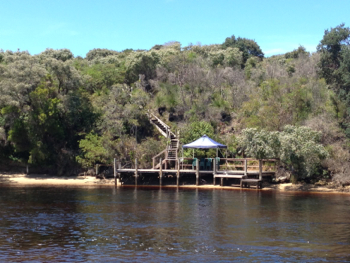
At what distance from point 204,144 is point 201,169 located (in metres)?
2.75

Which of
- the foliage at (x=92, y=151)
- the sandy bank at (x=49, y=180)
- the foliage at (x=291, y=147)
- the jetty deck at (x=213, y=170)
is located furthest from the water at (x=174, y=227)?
the foliage at (x=92, y=151)

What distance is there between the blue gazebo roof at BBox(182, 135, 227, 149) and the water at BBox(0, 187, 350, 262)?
6283mm

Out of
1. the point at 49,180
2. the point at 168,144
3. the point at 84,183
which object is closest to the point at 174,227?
the point at 168,144

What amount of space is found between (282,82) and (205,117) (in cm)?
947

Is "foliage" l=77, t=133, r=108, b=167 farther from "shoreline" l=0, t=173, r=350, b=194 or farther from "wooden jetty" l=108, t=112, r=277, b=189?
"wooden jetty" l=108, t=112, r=277, b=189

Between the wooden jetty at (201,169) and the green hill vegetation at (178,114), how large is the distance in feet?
4.24

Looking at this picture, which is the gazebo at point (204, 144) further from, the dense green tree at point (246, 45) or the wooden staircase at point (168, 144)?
the dense green tree at point (246, 45)

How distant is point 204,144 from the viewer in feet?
136

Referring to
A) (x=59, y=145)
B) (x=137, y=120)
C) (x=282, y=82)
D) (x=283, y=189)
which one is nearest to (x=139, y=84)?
(x=137, y=120)

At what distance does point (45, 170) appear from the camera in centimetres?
4969

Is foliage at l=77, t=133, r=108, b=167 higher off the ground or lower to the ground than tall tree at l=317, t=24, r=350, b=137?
lower

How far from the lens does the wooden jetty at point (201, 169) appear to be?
4056 centimetres

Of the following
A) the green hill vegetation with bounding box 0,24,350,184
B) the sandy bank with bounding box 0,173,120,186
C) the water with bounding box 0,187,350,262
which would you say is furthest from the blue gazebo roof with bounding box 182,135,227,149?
the sandy bank with bounding box 0,173,120,186

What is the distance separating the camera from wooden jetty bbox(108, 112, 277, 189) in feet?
133
